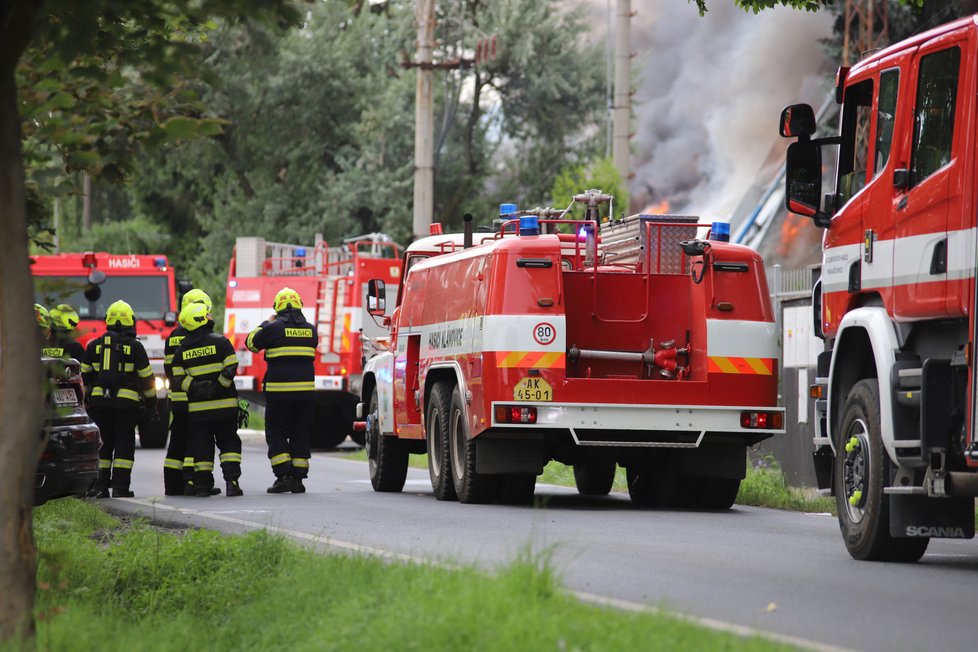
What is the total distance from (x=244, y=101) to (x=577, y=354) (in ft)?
100

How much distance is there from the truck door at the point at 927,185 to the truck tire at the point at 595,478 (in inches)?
312

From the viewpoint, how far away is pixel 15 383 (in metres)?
6.96

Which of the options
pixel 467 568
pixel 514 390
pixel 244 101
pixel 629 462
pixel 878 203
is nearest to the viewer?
pixel 467 568

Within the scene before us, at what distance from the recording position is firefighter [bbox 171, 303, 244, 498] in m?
15.9

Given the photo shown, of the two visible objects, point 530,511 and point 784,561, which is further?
point 530,511

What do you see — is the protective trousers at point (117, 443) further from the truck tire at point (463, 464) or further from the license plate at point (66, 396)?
the license plate at point (66, 396)

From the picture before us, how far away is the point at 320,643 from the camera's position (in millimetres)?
6676

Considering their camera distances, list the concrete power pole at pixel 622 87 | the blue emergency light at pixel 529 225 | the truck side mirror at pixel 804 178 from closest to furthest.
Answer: the truck side mirror at pixel 804 178
the blue emergency light at pixel 529 225
the concrete power pole at pixel 622 87

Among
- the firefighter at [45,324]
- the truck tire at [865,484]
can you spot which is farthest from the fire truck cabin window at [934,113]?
the firefighter at [45,324]

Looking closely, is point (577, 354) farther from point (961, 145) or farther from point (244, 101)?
point (244, 101)

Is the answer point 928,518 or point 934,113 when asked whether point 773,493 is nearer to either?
point 928,518

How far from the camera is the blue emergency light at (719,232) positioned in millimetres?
14875

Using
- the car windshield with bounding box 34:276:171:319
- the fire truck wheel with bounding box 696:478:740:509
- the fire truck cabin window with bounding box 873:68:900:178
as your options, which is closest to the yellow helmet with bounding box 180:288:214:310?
the fire truck wheel with bounding box 696:478:740:509

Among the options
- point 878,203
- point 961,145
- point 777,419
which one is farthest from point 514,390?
point 961,145
